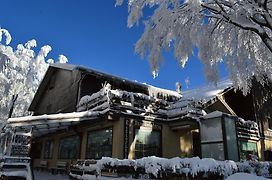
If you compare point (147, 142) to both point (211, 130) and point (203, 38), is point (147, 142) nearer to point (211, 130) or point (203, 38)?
point (211, 130)

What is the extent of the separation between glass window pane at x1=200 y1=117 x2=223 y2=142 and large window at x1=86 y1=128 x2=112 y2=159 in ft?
17.1

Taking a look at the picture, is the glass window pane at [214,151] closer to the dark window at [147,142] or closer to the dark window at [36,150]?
the dark window at [147,142]

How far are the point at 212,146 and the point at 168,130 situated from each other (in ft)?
11.2

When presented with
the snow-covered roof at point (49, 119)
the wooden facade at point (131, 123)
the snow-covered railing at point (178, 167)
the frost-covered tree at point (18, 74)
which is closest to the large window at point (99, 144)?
the wooden facade at point (131, 123)

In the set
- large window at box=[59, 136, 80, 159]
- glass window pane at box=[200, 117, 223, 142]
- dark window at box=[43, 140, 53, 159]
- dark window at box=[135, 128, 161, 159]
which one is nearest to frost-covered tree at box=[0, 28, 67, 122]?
dark window at box=[43, 140, 53, 159]

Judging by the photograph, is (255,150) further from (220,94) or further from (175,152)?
(175,152)

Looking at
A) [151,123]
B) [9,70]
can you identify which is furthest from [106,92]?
[9,70]

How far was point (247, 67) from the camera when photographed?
11492 mm

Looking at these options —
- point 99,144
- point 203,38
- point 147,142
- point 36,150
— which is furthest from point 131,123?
point 36,150

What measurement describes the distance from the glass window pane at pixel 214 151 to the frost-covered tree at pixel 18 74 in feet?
88.1

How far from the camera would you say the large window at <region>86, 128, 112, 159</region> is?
1473cm

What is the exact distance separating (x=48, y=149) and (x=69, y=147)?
4676 mm

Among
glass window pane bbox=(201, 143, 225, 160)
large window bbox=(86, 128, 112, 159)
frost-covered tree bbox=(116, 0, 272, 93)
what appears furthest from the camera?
large window bbox=(86, 128, 112, 159)

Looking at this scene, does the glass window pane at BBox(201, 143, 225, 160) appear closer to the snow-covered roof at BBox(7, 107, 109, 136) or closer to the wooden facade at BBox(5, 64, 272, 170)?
the wooden facade at BBox(5, 64, 272, 170)
